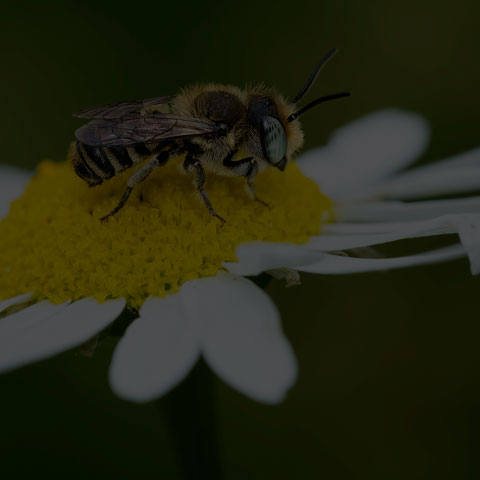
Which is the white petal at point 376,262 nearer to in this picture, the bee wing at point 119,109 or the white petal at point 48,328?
the white petal at point 48,328

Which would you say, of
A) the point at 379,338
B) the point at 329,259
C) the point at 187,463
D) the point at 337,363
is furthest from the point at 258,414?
the point at 329,259

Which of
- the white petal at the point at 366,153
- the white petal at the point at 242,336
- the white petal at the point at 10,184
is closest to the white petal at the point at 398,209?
the white petal at the point at 366,153

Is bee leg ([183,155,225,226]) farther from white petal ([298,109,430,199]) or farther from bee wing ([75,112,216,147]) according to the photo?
white petal ([298,109,430,199])

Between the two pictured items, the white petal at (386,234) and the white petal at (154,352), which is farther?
the white petal at (386,234)

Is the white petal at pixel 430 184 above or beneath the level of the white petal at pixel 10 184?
beneath

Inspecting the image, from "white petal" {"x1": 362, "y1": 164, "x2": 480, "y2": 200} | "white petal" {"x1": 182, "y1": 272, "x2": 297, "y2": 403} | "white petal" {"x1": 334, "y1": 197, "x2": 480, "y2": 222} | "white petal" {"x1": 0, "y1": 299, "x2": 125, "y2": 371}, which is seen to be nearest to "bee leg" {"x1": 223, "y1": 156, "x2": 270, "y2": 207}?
"white petal" {"x1": 182, "y1": 272, "x2": 297, "y2": 403}
